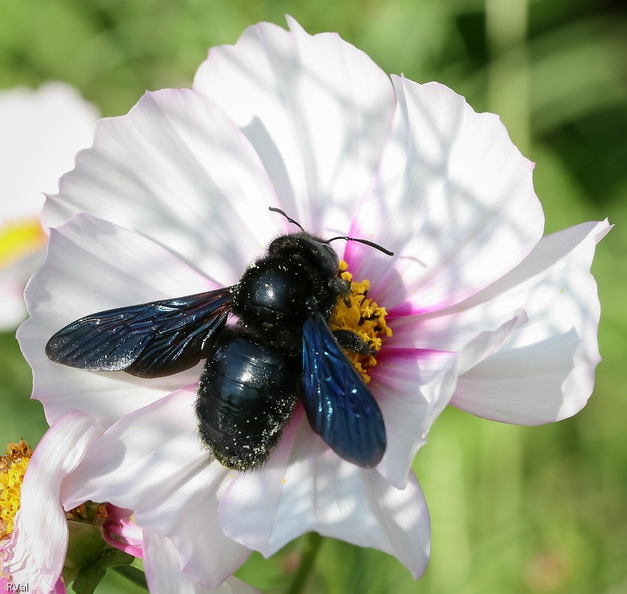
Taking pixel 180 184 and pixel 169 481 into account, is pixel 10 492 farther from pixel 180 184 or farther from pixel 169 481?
pixel 180 184

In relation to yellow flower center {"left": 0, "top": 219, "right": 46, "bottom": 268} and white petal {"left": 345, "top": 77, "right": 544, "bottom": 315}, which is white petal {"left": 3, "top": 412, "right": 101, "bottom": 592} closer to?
white petal {"left": 345, "top": 77, "right": 544, "bottom": 315}

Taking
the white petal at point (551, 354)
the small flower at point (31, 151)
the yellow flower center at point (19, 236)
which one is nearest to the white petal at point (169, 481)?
the white petal at point (551, 354)

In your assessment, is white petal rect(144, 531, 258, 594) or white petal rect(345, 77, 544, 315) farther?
white petal rect(345, 77, 544, 315)

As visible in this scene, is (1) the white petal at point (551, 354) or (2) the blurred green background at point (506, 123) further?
(2) the blurred green background at point (506, 123)

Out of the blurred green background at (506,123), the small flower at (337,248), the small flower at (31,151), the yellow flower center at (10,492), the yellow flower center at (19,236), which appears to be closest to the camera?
the small flower at (337,248)

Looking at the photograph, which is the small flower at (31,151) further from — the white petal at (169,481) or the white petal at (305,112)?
the white petal at (169,481)

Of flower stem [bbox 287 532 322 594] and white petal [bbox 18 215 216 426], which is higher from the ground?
white petal [bbox 18 215 216 426]

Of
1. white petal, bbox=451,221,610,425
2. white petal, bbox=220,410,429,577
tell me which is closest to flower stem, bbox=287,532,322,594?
white petal, bbox=220,410,429,577
